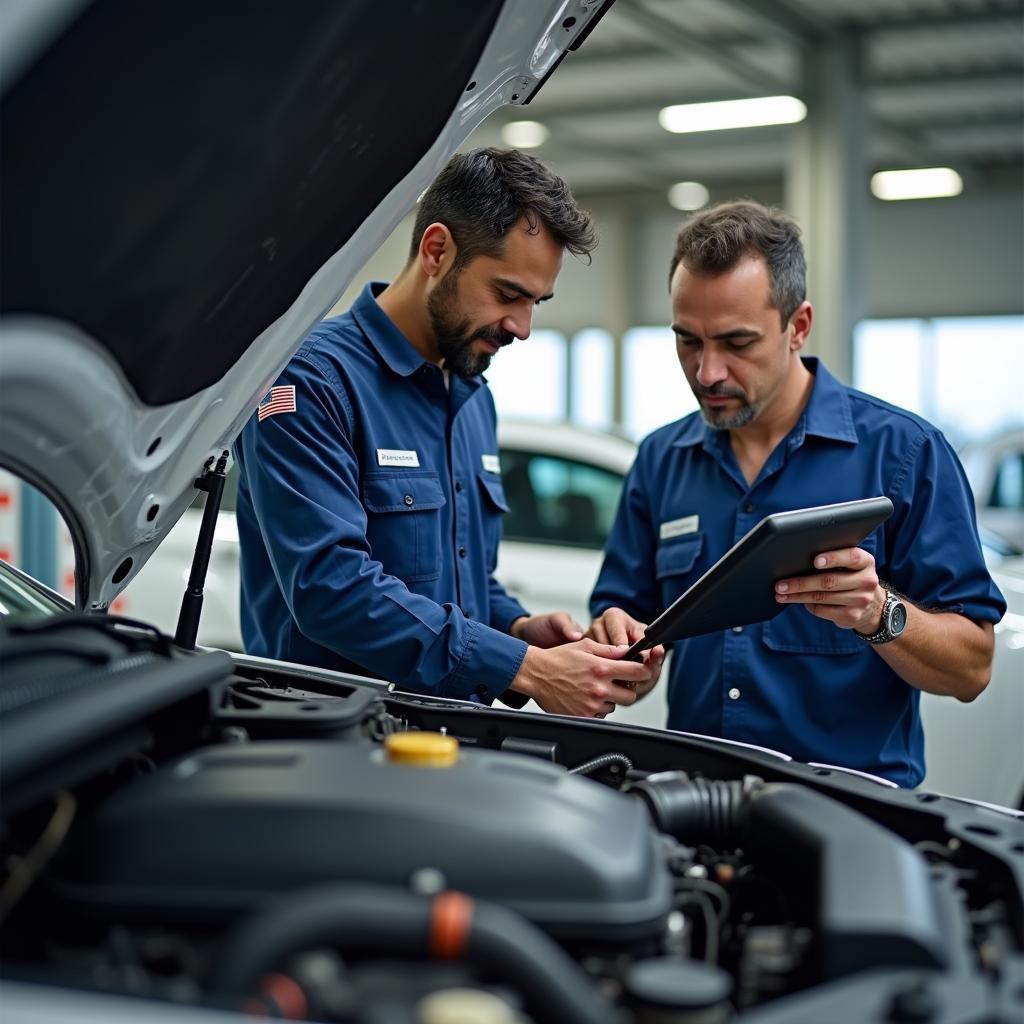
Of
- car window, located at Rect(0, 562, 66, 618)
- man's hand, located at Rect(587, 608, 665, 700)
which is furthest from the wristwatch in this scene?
car window, located at Rect(0, 562, 66, 618)

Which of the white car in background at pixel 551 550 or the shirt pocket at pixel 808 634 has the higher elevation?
the white car in background at pixel 551 550

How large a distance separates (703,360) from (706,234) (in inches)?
9.5

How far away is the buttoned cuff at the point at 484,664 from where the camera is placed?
7.00 ft

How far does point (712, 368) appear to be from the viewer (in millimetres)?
2373

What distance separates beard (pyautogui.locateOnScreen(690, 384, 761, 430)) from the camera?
2383 mm

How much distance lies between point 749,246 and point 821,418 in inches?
13.8

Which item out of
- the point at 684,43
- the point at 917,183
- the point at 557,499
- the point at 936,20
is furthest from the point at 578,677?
the point at 917,183

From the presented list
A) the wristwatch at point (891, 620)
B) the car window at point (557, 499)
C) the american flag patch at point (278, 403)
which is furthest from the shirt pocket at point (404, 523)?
the car window at point (557, 499)

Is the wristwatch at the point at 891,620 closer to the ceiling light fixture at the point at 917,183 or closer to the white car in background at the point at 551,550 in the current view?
the white car in background at the point at 551,550

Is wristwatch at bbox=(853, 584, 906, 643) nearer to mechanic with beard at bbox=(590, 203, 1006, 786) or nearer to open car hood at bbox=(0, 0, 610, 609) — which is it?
mechanic with beard at bbox=(590, 203, 1006, 786)

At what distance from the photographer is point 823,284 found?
8.81 m

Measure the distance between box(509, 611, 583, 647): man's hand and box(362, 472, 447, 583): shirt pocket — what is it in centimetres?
26

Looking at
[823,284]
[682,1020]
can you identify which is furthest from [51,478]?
[823,284]

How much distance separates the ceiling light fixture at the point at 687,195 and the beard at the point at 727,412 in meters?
12.0
